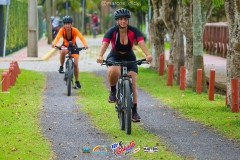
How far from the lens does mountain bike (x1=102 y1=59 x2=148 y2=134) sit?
11341 millimetres

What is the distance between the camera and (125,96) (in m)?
11.5

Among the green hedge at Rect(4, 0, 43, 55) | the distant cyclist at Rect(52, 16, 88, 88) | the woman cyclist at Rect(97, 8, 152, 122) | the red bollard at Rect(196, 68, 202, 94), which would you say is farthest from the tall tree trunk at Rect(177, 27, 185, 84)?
the green hedge at Rect(4, 0, 43, 55)

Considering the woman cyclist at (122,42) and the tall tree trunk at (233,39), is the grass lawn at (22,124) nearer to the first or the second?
the woman cyclist at (122,42)

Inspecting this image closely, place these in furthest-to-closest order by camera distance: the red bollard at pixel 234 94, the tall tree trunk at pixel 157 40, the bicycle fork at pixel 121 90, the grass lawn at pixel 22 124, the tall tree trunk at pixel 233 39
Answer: the tall tree trunk at pixel 157 40 < the red bollard at pixel 234 94 < the tall tree trunk at pixel 233 39 < the bicycle fork at pixel 121 90 < the grass lawn at pixel 22 124

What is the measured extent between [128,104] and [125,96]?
24cm

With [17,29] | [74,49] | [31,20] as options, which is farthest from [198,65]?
[17,29]

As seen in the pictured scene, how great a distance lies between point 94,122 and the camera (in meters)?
13.0

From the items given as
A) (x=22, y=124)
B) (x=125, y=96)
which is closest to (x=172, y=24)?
(x=22, y=124)

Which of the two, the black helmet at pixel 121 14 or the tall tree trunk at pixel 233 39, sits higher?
the black helmet at pixel 121 14

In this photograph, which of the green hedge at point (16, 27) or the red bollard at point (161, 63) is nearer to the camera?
the red bollard at point (161, 63)

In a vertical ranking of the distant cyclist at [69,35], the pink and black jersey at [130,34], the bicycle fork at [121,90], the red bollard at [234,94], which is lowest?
the red bollard at [234,94]

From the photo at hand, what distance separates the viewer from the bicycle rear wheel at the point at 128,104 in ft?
37.1

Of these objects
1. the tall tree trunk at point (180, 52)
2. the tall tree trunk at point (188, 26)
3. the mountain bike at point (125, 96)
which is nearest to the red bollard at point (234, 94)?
the mountain bike at point (125, 96)

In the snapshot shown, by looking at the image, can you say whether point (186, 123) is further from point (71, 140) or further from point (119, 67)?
point (71, 140)
